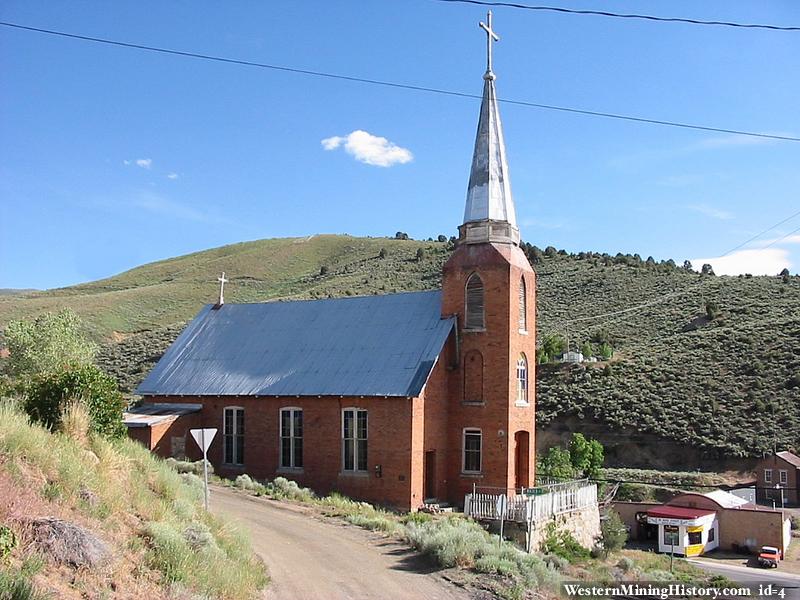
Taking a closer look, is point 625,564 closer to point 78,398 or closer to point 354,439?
point 354,439

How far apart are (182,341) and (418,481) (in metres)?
14.1

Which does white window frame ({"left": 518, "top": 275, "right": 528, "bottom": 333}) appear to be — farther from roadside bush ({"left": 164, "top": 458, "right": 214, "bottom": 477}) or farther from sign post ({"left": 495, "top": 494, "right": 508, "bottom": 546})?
roadside bush ({"left": 164, "top": 458, "right": 214, "bottom": 477})

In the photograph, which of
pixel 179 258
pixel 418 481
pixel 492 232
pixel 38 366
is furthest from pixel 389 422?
pixel 179 258

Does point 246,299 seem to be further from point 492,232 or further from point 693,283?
point 492,232

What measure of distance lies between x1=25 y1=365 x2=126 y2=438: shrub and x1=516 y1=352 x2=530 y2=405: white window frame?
46.8 feet

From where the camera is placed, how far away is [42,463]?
11984 mm

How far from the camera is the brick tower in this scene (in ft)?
87.7

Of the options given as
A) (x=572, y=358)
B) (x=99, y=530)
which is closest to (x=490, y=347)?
(x=99, y=530)

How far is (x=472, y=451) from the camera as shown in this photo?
27156 mm

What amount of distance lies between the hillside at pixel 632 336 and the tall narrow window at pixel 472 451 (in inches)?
986

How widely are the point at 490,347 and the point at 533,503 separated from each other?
18.6 feet

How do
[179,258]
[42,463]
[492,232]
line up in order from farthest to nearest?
[179,258], [492,232], [42,463]

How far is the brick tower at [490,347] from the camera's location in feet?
87.7

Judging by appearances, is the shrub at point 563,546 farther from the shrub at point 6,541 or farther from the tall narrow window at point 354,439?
the shrub at point 6,541
